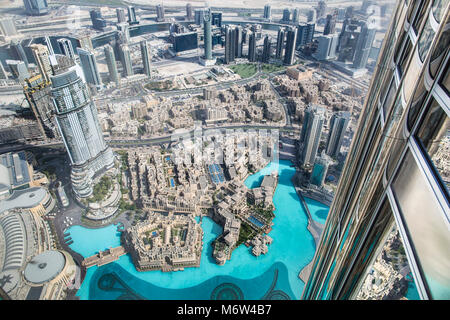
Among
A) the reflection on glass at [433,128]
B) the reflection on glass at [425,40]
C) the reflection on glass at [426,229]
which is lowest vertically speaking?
the reflection on glass at [426,229]

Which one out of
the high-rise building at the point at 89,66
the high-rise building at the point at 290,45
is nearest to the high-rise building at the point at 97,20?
the high-rise building at the point at 89,66

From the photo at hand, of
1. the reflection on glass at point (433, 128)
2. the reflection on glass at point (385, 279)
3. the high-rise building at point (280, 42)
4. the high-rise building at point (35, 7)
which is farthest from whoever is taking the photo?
the high-rise building at point (280, 42)

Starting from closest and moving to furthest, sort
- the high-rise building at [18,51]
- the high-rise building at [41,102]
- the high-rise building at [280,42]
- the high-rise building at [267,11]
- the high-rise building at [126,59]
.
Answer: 1. the high-rise building at [41,102]
2. the high-rise building at [18,51]
3. the high-rise building at [126,59]
4. the high-rise building at [280,42]
5. the high-rise building at [267,11]

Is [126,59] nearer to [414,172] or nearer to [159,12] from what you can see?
[159,12]

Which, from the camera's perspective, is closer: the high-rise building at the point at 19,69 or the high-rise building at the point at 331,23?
the high-rise building at the point at 19,69

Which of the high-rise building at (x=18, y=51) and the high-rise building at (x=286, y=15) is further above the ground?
the high-rise building at (x=286, y=15)

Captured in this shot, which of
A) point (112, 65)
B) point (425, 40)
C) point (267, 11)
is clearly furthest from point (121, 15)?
point (425, 40)

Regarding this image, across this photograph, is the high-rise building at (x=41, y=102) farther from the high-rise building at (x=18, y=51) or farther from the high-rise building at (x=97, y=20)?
the high-rise building at (x=97, y=20)
